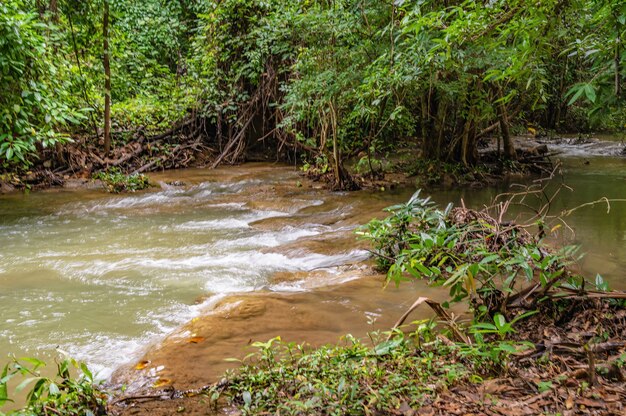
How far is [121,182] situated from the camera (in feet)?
33.5

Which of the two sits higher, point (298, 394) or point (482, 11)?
point (482, 11)

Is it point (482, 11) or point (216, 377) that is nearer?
point (216, 377)

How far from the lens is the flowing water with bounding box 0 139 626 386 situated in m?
3.86

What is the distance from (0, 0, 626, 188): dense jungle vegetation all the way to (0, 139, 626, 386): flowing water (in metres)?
1.27

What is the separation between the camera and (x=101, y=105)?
13.0 meters

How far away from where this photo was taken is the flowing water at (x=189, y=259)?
386cm

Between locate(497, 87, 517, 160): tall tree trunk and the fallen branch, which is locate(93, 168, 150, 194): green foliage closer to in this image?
locate(497, 87, 517, 160): tall tree trunk

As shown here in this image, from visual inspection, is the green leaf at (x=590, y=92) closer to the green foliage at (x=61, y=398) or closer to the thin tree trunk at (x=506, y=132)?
the green foliage at (x=61, y=398)

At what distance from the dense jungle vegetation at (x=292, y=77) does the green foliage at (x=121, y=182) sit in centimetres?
63

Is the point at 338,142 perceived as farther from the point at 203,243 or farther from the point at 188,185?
the point at 203,243

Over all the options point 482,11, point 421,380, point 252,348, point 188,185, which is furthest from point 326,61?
point 421,380

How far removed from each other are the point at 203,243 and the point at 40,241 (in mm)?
2308

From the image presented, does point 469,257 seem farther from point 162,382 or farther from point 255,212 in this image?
point 255,212

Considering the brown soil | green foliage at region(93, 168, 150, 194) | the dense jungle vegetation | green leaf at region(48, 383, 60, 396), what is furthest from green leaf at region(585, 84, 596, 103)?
green foliage at region(93, 168, 150, 194)
